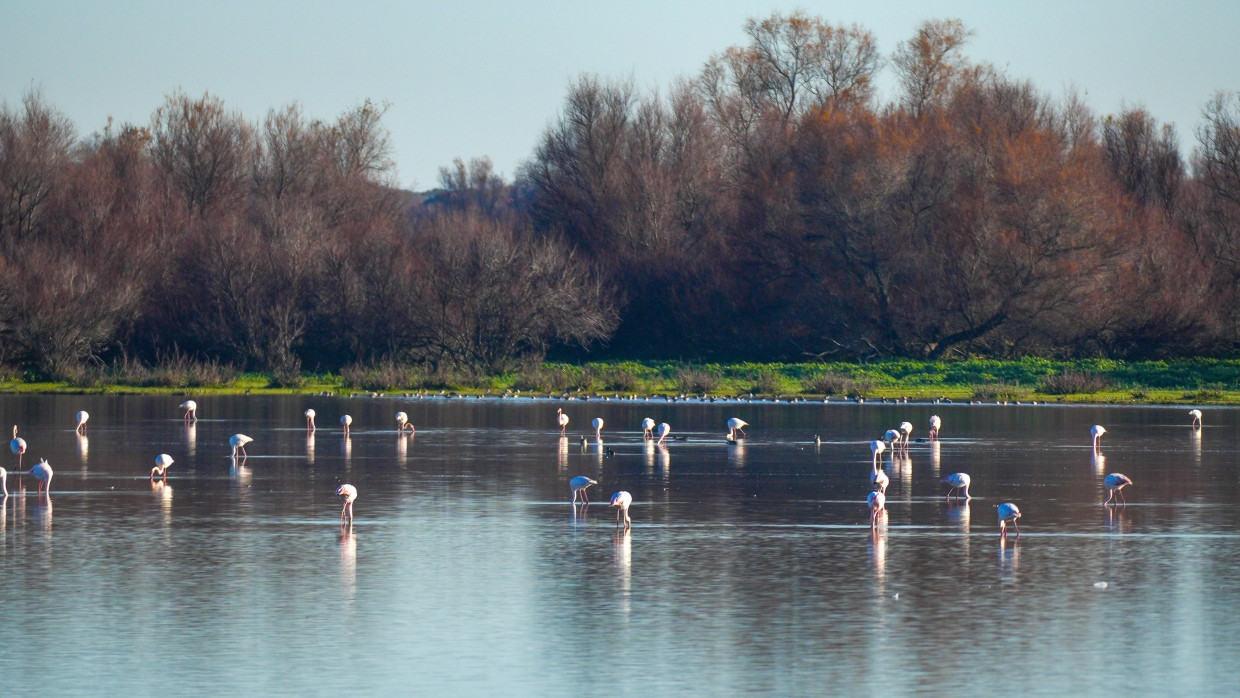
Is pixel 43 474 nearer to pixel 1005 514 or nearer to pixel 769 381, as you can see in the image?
pixel 1005 514

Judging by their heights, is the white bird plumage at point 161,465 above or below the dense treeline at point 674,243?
below

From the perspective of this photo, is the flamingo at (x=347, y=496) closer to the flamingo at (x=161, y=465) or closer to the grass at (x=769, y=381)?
the flamingo at (x=161, y=465)

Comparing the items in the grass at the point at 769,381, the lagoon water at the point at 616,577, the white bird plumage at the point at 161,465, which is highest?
the grass at the point at 769,381

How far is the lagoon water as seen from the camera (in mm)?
11719

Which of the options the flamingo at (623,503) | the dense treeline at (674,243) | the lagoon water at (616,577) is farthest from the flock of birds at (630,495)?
the dense treeline at (674,243)

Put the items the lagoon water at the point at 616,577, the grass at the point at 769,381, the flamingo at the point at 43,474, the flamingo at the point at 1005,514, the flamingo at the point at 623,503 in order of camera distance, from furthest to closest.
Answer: the grass at the point at 769,381 < the flamingo at the point at 43,474 < the flamingo at the point at 623,503 < the flamingo at the point at 1005,514 < the lagoon water at the point at 616,577

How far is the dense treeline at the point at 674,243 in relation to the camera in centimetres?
6231

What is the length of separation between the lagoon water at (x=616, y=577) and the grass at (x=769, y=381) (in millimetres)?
23981

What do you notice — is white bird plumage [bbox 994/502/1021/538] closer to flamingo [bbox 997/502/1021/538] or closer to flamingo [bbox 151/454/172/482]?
flamingo [bbox 997/502/1021/538]

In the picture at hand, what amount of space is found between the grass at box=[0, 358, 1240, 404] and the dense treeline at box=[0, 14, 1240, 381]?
2.96m

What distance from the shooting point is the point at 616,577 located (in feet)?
51.4

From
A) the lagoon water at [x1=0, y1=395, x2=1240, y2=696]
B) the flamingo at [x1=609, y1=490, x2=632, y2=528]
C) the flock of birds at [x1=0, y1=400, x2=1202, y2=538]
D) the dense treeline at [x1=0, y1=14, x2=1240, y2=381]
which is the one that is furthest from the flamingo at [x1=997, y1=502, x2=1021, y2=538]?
the dense treeline at [x1=0, y1=14, x2=1240, y2=381]

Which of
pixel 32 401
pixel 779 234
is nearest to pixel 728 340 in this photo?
pixel 779 234

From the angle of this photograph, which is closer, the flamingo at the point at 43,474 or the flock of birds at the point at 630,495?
the flock of birds at the point at 630,495
